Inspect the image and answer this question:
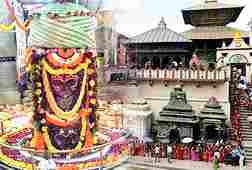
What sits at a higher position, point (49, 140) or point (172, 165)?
point (49, 140)

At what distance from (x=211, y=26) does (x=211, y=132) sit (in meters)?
6.56

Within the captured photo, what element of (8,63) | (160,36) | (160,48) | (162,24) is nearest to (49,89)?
(160,48)

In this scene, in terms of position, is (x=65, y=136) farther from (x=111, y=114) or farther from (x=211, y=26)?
(x=211, y=26)

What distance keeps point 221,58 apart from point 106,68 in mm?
5892

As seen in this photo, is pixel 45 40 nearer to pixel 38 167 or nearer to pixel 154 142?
pixel 38 167

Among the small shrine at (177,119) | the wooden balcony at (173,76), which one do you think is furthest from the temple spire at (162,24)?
the small shrine at (177,119)

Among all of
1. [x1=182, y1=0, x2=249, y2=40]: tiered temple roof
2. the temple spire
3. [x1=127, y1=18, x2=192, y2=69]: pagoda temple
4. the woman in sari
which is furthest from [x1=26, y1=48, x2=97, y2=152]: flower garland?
[x1=182, y1=0, x2=249, y2=40]: tiered temple roof

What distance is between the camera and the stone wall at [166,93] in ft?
58.6

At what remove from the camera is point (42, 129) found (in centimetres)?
1016

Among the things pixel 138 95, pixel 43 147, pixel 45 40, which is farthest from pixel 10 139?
pixel 138 95

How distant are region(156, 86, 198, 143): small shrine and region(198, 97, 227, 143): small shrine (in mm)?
360

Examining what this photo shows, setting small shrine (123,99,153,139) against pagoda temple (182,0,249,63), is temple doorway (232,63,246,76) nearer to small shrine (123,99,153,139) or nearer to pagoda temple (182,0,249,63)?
pagoda temple (182,0,249,63)

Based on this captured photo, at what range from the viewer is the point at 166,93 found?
61.6 ft

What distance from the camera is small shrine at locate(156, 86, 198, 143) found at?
16859 millimetres
